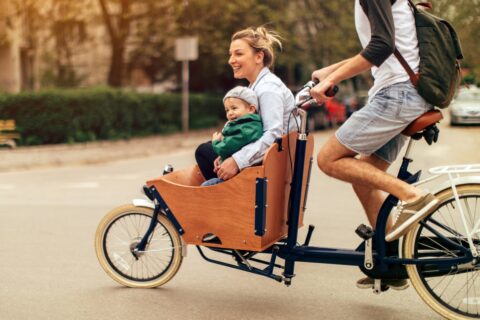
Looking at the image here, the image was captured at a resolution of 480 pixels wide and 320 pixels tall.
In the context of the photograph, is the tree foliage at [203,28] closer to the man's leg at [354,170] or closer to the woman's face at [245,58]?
the woman's face at [245,58]

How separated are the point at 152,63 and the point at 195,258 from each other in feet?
78.5

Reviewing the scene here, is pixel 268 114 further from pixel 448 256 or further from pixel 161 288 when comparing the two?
pixel 161 288

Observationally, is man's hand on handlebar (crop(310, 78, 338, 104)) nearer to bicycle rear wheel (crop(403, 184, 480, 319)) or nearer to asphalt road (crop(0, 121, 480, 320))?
bicycle rear wheel (crop(403, 184, 480, 319))

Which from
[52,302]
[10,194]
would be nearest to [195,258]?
[52,302]

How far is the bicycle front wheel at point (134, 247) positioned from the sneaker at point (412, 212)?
1.48 metres

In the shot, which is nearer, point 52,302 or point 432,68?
point 432,68

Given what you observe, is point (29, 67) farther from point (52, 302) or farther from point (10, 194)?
point (52, 302)

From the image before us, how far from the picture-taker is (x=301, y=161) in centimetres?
436

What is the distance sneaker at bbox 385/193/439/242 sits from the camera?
13.1ft

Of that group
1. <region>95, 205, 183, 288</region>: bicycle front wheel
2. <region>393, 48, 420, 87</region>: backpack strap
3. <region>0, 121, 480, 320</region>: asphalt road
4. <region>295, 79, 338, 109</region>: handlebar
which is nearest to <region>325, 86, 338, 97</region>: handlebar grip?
<region>295, 79, 338, 109</region>: handlebar

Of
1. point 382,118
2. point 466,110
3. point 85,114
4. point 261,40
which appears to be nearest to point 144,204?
point 261,40

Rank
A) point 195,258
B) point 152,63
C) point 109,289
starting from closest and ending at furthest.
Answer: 1. point 109,289
2. point 195,258
3. point 152,63

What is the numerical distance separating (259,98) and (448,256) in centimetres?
141

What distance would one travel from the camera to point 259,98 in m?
4.51
